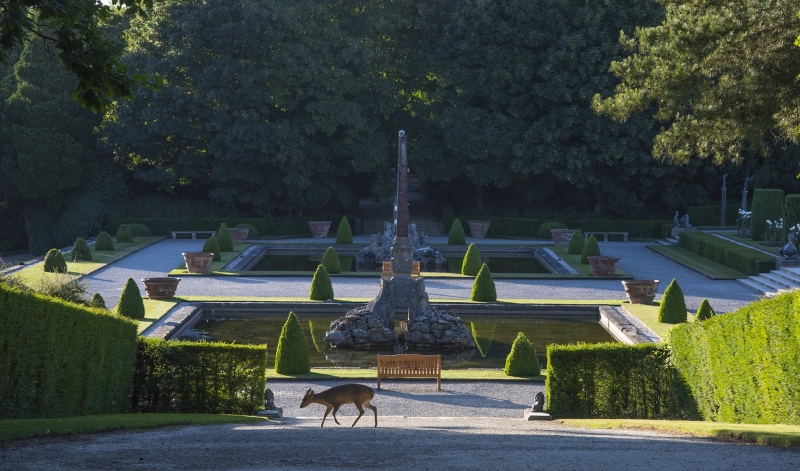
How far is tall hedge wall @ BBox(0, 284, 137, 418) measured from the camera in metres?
11.5

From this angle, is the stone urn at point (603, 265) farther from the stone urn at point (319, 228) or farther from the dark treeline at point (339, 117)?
the stone urn at point (319, 228)

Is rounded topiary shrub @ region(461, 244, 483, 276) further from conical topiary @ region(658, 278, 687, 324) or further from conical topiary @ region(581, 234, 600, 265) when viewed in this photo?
conical topiary @ region(658, 278, 687, 324)

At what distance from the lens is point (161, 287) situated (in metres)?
25.6

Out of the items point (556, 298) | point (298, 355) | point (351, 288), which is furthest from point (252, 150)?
point (298, 355)

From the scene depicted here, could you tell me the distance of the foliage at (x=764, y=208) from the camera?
3616cm

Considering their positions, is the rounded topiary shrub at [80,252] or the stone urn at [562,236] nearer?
the rounded topiary shrub at [80,252]

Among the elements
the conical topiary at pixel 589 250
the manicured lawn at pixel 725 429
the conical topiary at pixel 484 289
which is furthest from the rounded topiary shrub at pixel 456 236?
the manicured lawn at pixel 725 429

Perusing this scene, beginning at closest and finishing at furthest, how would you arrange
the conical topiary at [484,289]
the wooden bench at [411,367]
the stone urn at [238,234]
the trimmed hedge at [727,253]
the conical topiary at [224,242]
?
the wooden bench at [411,367] → the conical topiary at [484,289] → the trimmed hedge at [727,253] → the conical topiary at [224,242] → the stone urn at [238,234]

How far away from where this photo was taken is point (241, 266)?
1355 inches

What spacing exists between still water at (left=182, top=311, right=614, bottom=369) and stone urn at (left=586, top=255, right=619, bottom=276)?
21.6ft

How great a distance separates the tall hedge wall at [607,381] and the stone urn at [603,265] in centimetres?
1594

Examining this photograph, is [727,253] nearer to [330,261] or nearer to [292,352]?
[330,261]

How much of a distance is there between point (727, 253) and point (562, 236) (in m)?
9.52

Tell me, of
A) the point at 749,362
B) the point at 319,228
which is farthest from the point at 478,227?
the point at 749,362
